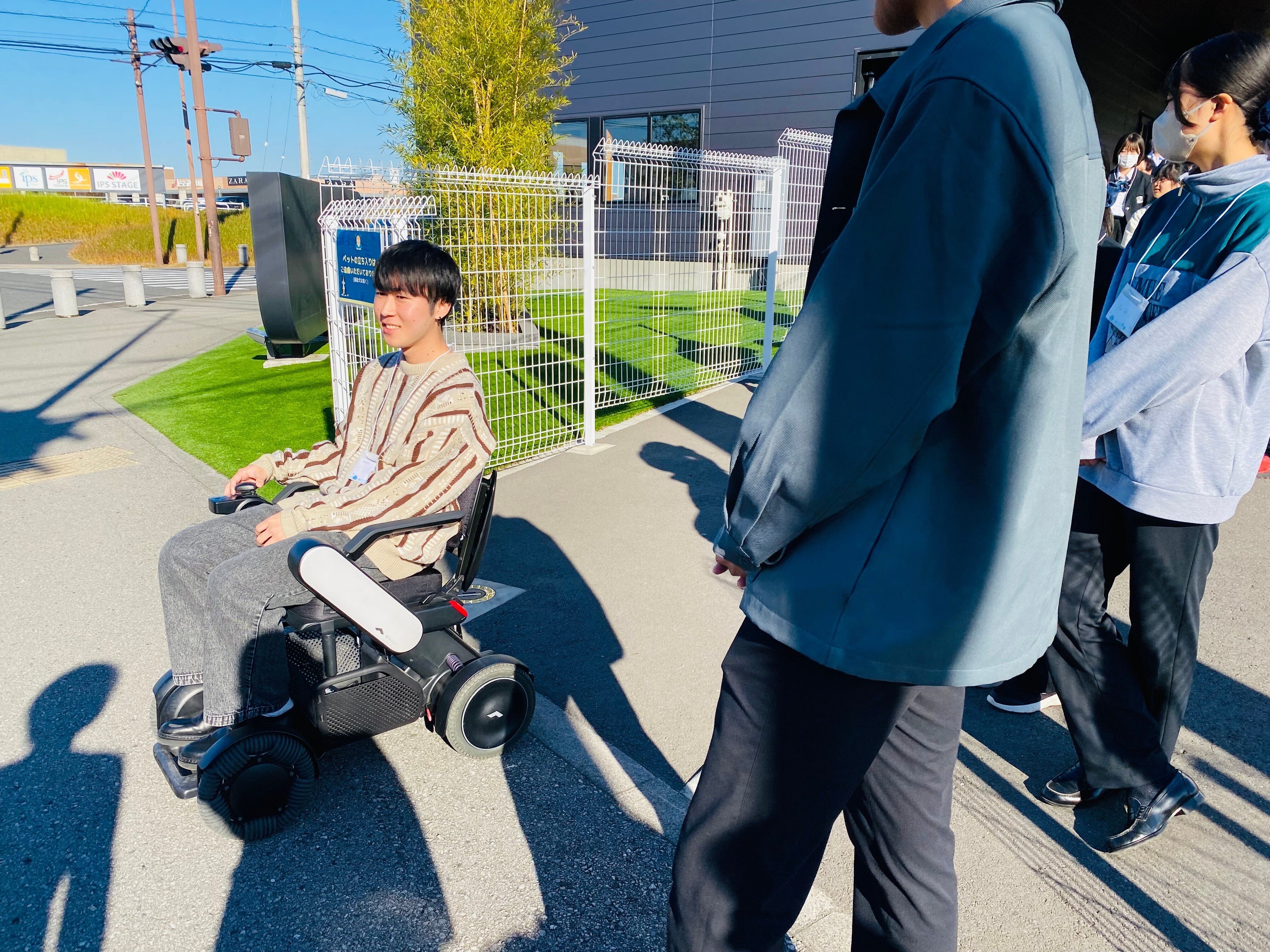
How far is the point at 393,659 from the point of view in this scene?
2.76 metres

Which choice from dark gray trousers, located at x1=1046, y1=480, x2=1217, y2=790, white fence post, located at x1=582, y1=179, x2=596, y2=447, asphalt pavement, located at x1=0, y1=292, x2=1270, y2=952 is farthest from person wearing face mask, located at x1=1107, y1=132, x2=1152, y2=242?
dark gray trousers, located at x1=1046, y1=480, x2=1217, y2=790

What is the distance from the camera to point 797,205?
364 inches

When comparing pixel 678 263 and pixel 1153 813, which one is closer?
pixel 1153 813

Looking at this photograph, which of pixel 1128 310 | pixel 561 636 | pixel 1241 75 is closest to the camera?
pixel 1241 75

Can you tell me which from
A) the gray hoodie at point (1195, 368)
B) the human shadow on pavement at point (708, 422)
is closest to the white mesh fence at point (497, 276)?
the human shadow on pavement at point (708, 422)

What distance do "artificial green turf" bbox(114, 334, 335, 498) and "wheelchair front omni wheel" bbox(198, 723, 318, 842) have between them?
3.68 m

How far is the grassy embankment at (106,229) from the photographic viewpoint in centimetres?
3375

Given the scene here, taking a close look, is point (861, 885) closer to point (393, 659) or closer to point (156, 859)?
point (393, 659)

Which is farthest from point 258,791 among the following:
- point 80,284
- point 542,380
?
point 80,284

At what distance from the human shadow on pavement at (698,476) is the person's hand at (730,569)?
3.54 meters

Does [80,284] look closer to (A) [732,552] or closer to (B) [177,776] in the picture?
(B) [177,776]

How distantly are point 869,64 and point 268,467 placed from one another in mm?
14610

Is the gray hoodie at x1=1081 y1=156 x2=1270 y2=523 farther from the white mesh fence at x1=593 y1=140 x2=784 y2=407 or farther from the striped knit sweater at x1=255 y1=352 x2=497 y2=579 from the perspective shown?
the white mesh fence at x1=593 y1=140 x2=784 y2=407

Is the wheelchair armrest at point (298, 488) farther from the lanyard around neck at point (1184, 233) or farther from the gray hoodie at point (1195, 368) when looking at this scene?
the lanyard around neck at point (1184, 233)
